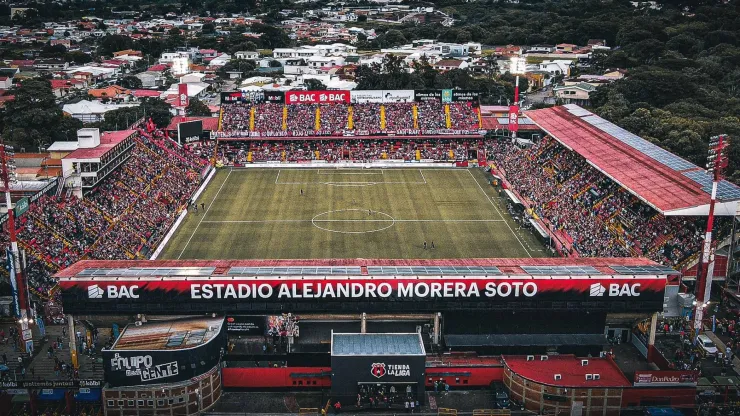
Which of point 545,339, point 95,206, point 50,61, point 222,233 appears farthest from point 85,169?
point 50,61

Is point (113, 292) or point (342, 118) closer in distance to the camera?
point (113, 292)

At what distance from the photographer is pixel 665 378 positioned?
113 feet

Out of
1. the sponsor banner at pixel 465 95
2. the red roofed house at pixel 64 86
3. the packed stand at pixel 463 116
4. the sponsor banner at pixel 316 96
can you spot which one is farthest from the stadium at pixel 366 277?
the red roofed house at pixel 64 86

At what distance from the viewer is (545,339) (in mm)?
38031

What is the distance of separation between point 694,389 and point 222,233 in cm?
4079

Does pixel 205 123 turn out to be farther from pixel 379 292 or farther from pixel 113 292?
pixel 379 292

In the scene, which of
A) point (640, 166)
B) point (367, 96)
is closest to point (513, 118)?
point (367, 96)

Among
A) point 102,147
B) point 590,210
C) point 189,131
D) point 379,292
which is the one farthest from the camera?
point 189,131

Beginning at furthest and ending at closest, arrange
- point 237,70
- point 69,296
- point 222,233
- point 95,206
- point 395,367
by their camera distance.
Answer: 1. point 237,70
2. point 222,233
3. point 95,206
4. point 69,296
5. point 395,367

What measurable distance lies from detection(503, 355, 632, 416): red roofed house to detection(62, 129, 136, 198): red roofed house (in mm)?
38657

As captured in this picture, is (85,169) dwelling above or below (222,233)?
above

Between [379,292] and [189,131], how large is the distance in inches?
2200

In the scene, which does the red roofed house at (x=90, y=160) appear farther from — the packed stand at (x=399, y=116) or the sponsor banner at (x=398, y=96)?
the sponsor banner at (x=398, y=96)

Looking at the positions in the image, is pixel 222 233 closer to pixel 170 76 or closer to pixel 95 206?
pixel 95 206
